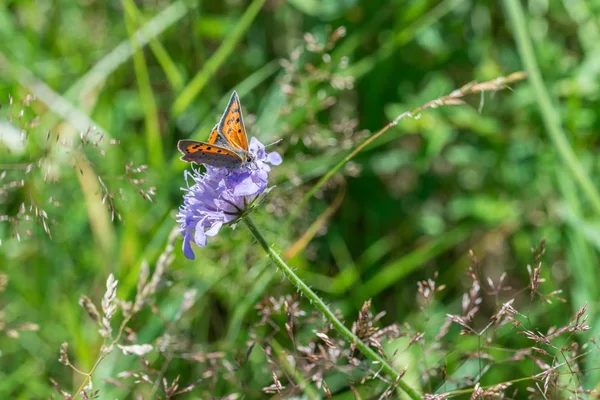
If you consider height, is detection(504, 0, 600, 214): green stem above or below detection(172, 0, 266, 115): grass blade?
below

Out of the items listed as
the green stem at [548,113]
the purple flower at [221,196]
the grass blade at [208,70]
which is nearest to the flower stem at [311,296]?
the purple flower at [221,196]

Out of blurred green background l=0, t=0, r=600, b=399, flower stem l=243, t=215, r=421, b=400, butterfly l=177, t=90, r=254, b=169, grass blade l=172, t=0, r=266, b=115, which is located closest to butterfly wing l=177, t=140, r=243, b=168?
butterfly l=177, t=90, r=254, b=169

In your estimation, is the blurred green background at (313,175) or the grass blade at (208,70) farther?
the grass blade at (208,70)

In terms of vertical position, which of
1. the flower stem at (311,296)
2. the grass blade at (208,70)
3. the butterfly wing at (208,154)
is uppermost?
the grass blade at (208,70)

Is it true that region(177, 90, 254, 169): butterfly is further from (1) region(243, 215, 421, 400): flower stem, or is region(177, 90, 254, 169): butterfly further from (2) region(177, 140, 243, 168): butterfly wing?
(1) region(243, 215, 421, 400): flower stem

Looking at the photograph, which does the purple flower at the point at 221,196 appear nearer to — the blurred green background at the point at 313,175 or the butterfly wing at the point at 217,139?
the butterfly wing at the point at 217,139

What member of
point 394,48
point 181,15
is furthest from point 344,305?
point 181,15

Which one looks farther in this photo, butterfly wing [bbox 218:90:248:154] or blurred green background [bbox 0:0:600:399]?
blurred green background [bbox 0:0:600:399]

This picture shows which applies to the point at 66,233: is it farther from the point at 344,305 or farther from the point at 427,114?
the point at 427,114
